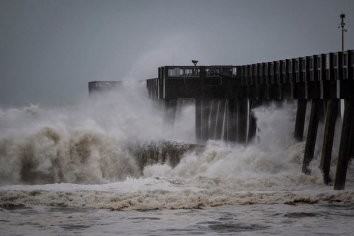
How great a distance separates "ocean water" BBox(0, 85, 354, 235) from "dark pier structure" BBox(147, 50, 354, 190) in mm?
875

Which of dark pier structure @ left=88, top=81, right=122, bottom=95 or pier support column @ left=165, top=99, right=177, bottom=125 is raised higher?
dark pier structure @ left=88, top=81, right=122, bottom=95

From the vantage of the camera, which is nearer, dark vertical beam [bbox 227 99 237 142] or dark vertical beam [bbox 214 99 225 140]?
dark vertical beam [bbox 227 99 237 142]

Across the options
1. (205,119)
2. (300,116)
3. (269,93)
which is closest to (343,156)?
(300,116)

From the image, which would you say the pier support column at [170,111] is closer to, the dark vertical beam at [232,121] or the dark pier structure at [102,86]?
the dark vertical beam at [232,121]

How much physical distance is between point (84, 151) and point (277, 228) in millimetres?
16666

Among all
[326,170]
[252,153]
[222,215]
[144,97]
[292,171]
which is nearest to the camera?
[222,215]

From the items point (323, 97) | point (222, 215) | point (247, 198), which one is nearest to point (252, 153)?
point (323, 97)

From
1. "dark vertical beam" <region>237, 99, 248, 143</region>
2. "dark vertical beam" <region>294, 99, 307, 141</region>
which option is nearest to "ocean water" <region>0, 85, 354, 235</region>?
"dark vertical beam" <region>294, 99, 307, 141</region>

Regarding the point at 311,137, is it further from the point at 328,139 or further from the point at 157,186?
the point at 157,186

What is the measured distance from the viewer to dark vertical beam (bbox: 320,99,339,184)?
69.6 feet

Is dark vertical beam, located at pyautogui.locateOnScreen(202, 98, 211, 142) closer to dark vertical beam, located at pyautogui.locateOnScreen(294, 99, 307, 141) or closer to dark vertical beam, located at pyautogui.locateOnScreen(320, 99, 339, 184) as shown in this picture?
dark vertical beam, located at pyautogui.locateOnScreen(294, 99, 307, 141)

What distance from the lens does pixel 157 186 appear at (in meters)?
20.0

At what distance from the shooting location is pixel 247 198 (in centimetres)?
1773

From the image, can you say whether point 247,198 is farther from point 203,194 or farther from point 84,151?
point 84,151
